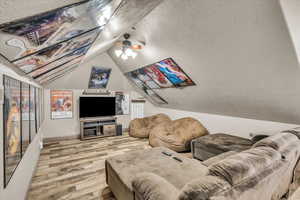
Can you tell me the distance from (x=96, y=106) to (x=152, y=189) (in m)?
4.35

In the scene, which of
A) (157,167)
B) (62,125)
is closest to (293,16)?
(157,167)

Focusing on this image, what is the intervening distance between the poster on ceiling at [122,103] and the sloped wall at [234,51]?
271 cm

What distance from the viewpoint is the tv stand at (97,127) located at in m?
4.80

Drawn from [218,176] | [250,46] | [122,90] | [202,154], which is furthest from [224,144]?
[122,90]

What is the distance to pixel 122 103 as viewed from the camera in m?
5.77

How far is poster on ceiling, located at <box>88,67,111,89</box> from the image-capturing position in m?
→ 4.75

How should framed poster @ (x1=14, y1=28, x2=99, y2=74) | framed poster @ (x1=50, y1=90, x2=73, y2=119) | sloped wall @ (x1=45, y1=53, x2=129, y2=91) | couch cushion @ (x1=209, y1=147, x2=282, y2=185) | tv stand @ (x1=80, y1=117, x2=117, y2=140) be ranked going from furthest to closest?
tv stand @ (x1=80, y1=117, x2=117, y2=140), framed poster @ (x1=50, y1=90, x2=73, y2=119), sloped wall @ (x1=45, y1=53, x2=129, y2=91), framed poster @ (x1=14, y1=28, x2=99, y2=74), couch cushion @ (x1=209, y1=147, x2=282, y2=185)

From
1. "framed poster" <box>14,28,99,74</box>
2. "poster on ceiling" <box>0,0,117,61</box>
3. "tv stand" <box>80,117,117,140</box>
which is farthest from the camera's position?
"tv stand" <box>80,117,117,140</box>

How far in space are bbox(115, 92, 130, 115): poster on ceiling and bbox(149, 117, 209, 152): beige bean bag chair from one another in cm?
202

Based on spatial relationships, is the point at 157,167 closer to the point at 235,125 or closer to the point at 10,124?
the point at 10,124

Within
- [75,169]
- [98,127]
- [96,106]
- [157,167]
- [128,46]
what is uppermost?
[128,46]

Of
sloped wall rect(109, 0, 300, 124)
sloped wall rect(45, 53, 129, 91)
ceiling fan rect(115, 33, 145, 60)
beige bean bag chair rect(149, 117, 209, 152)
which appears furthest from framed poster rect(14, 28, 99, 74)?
beige bean bag chair rect(149, 117, 209, 152)

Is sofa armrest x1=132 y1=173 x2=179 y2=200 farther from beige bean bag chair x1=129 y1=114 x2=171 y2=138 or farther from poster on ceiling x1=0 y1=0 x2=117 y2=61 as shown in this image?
beige bean bag chair x1=129 y1=114 x2=171 y2=138

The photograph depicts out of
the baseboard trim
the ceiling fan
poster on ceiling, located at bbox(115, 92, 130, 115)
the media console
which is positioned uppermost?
the ceiling fan
